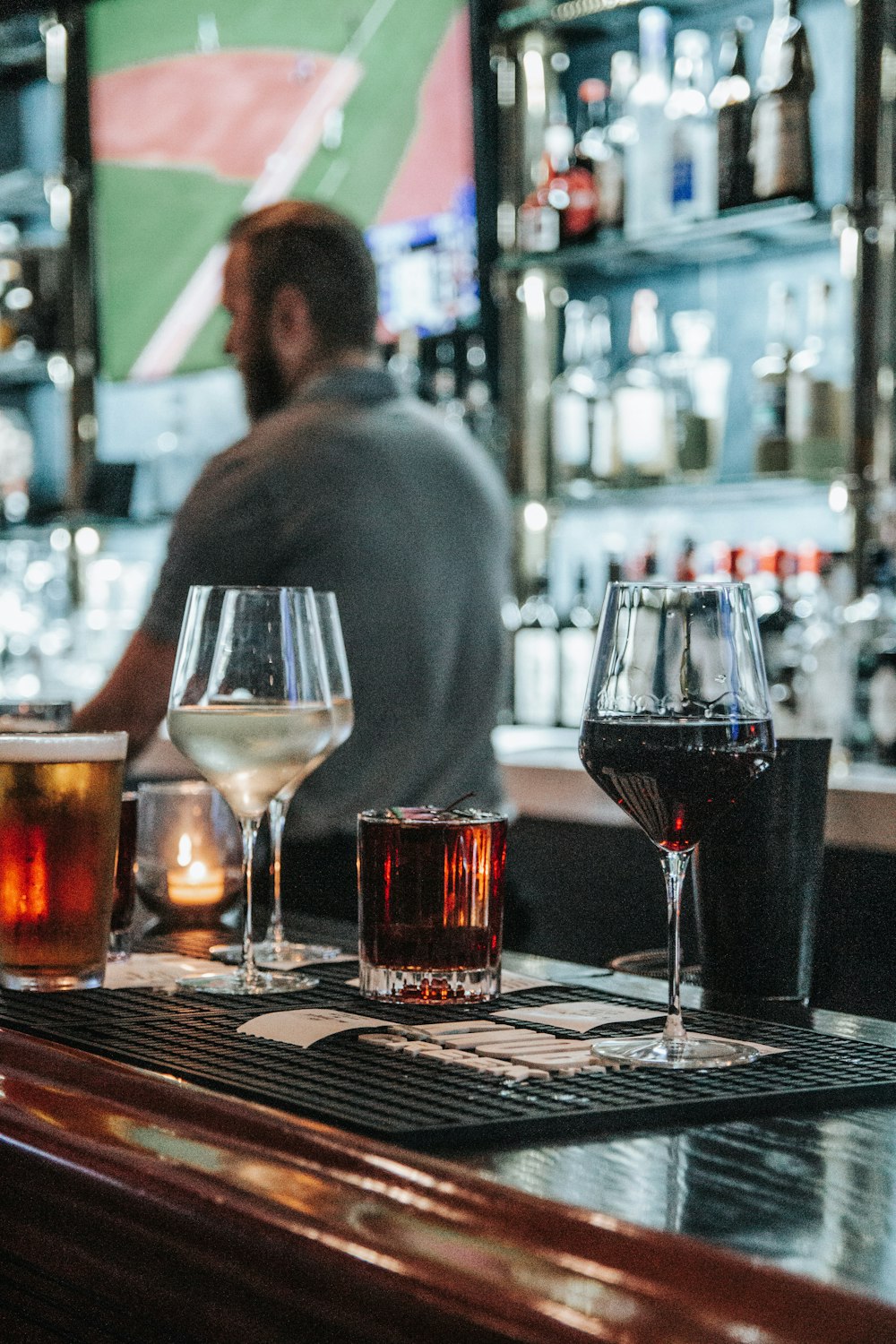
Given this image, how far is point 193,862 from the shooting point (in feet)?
4.27

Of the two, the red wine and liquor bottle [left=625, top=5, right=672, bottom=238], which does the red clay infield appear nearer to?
liquor bottle [left=625, top=5, right=672, bottom=238]

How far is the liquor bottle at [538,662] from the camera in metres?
3.18

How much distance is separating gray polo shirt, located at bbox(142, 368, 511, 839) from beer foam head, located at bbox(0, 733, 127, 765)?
1.14 m

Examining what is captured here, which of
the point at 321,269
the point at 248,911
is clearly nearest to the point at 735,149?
the point at 321,269

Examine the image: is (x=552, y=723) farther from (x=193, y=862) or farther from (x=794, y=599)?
A: (x=193, y=862)

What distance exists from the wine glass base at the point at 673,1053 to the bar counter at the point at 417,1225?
0.25ft

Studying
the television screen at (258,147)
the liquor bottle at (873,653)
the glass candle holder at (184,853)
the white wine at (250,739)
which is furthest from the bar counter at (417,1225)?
the television screen at (258,147)

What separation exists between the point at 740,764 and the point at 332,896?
2.85 feet

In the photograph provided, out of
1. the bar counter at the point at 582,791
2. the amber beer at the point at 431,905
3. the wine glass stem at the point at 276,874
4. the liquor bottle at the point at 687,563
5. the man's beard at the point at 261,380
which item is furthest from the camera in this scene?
the liquor bottle at the point at 687,563

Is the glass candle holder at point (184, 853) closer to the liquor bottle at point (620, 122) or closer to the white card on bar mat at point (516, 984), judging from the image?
the white card on bar mat at point (516, 984)

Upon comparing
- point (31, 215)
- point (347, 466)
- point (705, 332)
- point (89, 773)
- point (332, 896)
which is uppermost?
point (31, 215)

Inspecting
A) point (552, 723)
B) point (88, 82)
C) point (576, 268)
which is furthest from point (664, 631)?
point (88, 82)

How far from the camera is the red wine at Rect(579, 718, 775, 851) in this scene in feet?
2.79

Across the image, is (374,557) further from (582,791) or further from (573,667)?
(573,667)
